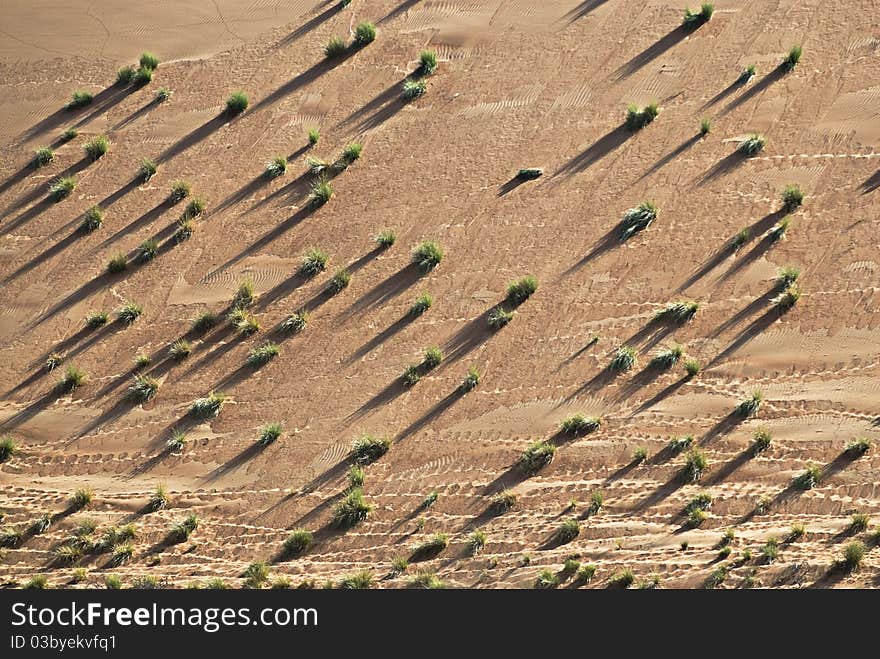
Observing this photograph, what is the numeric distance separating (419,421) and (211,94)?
9.16m

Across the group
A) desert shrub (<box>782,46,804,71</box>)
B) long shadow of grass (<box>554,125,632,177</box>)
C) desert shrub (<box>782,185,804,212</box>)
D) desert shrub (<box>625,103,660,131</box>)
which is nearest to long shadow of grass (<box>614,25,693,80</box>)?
desert shrub (<box>625,103,660,131</box>)

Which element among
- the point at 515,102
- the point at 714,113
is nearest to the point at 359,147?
the point at 515,102

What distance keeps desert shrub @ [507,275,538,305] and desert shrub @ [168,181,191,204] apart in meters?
6.98

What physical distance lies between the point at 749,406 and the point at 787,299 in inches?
94.4

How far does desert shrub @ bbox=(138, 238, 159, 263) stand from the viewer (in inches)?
958

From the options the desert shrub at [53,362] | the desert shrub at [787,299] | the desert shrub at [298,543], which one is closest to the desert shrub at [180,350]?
the desert shrub at [53,362]

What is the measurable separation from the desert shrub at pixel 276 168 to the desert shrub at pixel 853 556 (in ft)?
42.8

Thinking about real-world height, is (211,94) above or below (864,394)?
above

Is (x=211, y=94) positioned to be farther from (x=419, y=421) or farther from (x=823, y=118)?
(x=823, y=118)

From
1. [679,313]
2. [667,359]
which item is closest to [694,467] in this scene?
[667,359]

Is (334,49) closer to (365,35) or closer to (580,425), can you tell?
(365,35)

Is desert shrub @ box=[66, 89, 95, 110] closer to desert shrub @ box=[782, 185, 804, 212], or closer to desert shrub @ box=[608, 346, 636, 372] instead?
desert shrub @ box=[608, 346, 636, 372]

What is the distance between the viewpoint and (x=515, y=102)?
25.6 meters

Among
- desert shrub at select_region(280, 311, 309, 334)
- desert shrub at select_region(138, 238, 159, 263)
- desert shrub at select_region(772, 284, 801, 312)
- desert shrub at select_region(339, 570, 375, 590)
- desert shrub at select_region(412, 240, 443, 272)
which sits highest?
desert shrub at select_region(138, 238, 159, 263)
